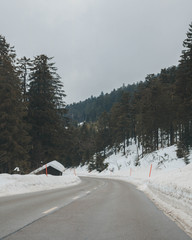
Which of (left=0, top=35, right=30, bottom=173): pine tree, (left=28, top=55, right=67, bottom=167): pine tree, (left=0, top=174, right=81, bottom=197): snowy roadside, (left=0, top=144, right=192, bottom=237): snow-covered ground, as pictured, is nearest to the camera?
(left=0, top=144, right=192, bottom=237): snow-covered ground

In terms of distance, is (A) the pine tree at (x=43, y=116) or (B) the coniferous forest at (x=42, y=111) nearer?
(B) the coniferous forest at (x=42, y=111)

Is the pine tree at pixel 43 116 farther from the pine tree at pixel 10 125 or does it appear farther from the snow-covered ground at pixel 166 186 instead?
the snow-covered ground at pixel 166 186

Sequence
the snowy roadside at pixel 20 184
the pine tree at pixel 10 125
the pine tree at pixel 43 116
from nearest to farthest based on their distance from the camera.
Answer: the snowy roadside at pixel 20 184 → the pine tree at pixel 10 125 → the pine tree at pixel 43 116

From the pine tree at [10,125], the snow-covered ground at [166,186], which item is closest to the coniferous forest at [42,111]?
the pine tree at [10,125]

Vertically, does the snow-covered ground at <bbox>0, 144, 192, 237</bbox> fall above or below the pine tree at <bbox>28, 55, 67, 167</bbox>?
below

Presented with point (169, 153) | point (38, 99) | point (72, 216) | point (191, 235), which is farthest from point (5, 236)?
point (169, 153)

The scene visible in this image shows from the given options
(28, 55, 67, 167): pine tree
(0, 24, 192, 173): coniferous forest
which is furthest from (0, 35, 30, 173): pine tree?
(28, 55, 67, 167): pine tree

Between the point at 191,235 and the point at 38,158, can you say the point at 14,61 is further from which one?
the point at 191,235

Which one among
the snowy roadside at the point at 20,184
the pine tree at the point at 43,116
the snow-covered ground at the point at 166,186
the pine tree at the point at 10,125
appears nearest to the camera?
the snow-covered ground at the point at 166,186

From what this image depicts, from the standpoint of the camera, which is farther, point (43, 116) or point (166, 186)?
point (43, 116)

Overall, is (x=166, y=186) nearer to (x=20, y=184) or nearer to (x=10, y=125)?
(x=20, y=184)

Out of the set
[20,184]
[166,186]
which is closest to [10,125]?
[20,184]

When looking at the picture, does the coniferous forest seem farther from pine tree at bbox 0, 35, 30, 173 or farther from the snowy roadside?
the snowy roadside

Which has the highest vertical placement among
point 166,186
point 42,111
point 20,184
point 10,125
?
point 42,111
